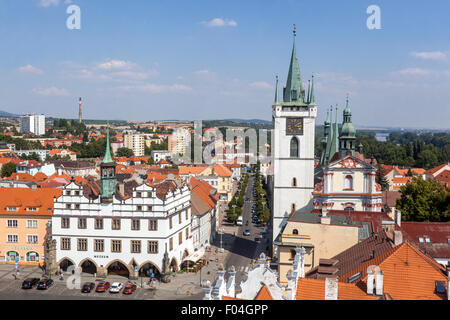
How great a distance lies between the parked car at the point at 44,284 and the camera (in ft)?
124

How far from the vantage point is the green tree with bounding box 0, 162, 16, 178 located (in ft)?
349

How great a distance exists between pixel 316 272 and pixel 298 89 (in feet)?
95.4

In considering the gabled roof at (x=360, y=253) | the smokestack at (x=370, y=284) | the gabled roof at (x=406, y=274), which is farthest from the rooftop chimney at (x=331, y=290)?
the gabled roof at (x=360, y=253)

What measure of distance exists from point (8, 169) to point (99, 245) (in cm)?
7456

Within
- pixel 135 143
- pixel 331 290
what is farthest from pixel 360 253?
pixel 135 143

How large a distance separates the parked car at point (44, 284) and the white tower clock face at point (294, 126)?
26486mm

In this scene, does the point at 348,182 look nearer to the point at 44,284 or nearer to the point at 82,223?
the point at 82,223

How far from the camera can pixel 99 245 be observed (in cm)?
4206

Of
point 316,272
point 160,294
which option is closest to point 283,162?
point 160,294

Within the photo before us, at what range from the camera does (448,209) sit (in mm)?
45875

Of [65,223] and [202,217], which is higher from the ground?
[65,223]

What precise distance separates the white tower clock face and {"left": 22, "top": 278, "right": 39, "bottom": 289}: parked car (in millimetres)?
27372

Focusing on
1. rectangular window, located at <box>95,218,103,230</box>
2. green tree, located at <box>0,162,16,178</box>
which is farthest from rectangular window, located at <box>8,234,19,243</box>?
green tree, located at <box>0,162,16,178</box>

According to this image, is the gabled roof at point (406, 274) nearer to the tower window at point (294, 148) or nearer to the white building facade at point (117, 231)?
→ the white building facade at point (117, 231)
